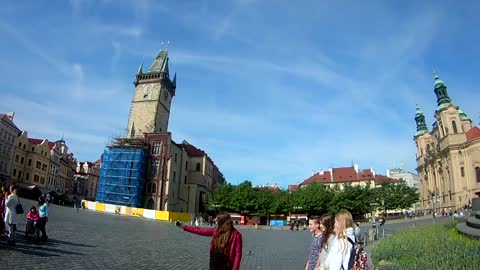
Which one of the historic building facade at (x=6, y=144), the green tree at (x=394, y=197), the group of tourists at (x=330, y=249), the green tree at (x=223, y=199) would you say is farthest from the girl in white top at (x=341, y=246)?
the historic building facade at (x=6, y=144)

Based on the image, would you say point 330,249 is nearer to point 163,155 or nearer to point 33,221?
point 33,221

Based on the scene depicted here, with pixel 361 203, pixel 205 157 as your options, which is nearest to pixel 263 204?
pixel 361 203

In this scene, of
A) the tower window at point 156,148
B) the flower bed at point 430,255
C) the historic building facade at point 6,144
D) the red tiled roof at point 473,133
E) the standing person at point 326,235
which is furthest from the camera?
the red tiled roof at point 473,133

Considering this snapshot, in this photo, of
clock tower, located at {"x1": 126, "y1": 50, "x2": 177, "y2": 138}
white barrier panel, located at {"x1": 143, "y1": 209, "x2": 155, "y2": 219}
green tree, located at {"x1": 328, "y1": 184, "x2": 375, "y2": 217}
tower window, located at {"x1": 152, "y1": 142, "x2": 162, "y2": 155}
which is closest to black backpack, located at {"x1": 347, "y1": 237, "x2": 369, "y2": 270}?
white barrier panel, located at {"x1": 143, "y1": 209, "x2": 155, "y2": 219}

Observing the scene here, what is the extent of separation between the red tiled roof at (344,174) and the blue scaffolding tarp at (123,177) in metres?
62.1

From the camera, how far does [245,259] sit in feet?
53.7

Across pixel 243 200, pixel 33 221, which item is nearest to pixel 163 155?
pixel 243 200

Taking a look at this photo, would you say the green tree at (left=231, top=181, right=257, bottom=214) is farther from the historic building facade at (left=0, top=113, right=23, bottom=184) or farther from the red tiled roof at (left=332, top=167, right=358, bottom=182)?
the red tiled roof at (left=332, top=167, right=358, bottom=182)

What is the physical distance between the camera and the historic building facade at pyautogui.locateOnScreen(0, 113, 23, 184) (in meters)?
67.4

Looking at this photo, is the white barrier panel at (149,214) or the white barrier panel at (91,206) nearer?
the white barrier panel at (149,214)

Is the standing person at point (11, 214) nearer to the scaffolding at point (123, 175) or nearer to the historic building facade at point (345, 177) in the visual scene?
the scaffolding at point (123, 175)

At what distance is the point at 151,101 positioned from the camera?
82.7 m

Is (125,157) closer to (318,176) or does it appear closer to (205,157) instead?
(205,157)

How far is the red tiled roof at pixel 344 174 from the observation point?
110m
